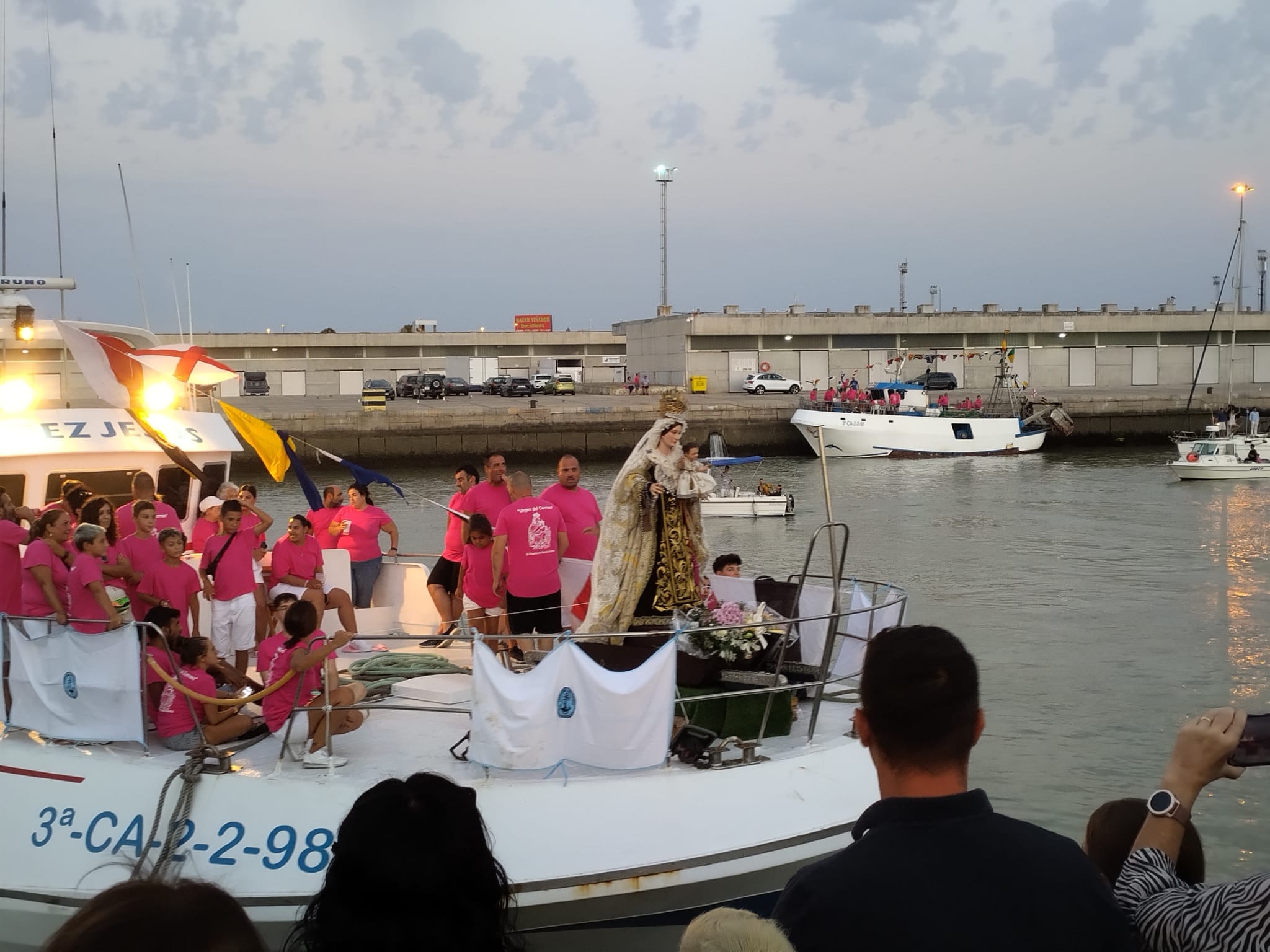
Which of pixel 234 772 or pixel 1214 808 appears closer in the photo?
pixel 234 772

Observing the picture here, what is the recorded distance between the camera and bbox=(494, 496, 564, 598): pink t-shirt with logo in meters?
8.27

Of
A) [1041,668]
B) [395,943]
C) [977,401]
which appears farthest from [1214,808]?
[977,401]

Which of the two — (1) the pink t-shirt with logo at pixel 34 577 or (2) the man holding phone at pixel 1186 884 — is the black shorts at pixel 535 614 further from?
(2) the man holding phone at pixel 1186 884

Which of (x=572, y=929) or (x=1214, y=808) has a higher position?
(x=572, y=929)

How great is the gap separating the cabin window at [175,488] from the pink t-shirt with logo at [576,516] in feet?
11.5

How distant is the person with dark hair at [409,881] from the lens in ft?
7.18

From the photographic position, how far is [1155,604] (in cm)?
1883

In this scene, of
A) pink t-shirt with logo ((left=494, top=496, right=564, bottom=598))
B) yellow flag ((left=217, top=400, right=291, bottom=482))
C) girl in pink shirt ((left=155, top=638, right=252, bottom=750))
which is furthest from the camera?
yellow flag ((left=217, top=400, right=291, bottom=482))

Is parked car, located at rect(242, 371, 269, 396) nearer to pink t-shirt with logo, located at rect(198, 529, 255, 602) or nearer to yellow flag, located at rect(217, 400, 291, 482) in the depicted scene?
yellow flag, located at rect(217, 400, 291, 482)

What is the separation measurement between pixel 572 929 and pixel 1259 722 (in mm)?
3986

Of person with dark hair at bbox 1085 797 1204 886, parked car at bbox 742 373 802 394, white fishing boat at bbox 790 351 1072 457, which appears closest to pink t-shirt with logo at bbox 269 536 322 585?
person with dark hair at bbox 1085 797 1204 886

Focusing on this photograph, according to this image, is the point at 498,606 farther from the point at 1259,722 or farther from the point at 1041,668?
the point at 1041,668

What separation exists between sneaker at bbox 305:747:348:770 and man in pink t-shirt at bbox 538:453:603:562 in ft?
10.2

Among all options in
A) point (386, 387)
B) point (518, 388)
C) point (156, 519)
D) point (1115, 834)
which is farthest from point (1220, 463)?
point (1115, 834)
